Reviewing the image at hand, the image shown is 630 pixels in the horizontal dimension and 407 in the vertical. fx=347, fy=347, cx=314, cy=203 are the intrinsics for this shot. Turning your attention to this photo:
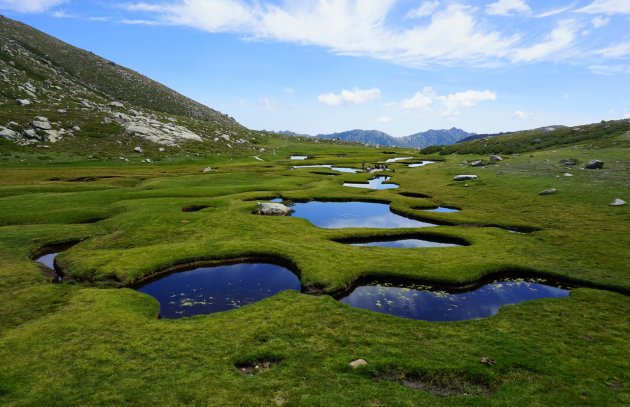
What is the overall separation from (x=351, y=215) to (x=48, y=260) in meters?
41.0

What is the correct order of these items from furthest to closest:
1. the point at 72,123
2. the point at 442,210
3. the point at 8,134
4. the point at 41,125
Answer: the point at 72,123, the point at 41,125, the point at 8,134, the point at 442,210

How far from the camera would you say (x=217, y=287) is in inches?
1221

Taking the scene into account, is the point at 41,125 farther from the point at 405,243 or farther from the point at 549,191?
the point at 549,191

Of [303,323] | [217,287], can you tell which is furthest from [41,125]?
[303,323]

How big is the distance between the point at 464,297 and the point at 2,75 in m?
221

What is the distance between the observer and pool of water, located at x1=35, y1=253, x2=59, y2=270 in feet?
117

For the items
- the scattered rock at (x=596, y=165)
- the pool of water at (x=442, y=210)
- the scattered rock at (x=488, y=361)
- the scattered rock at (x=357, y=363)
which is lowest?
the scattered rock at (x=488, y=361)

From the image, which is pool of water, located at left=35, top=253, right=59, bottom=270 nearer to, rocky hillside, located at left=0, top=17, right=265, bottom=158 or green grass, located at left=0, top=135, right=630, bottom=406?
green grass, located at left=0, top=135, right=630, bottom=406

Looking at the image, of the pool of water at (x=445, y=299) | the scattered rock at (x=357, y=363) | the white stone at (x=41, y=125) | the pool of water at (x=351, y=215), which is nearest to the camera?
the scattered rock at (x=357, y=363)

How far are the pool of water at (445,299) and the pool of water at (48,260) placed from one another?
98.9 ft

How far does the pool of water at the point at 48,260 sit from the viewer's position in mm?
35591

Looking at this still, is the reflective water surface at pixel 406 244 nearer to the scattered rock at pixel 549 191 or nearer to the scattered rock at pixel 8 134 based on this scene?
the scattered rock at pixel 549 191

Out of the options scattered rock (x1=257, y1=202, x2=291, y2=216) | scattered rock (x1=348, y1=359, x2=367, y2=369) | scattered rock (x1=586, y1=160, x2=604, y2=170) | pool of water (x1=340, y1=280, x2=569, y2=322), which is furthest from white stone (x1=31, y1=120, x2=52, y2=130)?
scattered rock (x1=586, y1=160, x2=604, y2=170)

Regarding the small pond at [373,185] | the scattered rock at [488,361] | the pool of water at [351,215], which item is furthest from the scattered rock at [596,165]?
the scattered rock at [488,361]
